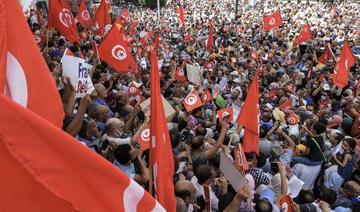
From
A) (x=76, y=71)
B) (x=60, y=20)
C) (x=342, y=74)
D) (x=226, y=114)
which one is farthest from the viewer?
(x=342, y=74)

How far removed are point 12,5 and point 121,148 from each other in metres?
1.80

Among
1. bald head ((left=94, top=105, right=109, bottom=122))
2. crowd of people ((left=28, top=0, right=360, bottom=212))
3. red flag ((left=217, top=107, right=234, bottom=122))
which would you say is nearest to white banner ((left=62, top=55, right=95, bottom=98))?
crowd of people ((left=28, top=0, right=360, bottom=212))

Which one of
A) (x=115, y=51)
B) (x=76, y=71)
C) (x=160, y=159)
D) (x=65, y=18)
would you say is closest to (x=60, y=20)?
(x=65, y=18)

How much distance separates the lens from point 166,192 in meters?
2.86

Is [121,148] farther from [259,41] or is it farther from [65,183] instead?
[259,41]

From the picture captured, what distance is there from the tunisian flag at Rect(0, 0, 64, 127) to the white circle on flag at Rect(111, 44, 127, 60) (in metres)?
5.14

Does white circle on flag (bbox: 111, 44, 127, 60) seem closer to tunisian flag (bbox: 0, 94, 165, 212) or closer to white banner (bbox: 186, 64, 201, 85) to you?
white banner (bbox: 186, 64, 201, 85)

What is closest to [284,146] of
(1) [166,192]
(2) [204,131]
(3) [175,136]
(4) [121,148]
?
(2) [204,131]

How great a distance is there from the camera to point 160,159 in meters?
2.86

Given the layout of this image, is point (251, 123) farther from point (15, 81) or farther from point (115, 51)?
point (115, 51)

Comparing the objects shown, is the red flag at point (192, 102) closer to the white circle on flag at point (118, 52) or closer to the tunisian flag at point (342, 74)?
the white circle on flag at point (118, 52)

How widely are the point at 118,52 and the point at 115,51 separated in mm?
54

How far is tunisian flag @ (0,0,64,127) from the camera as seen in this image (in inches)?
107

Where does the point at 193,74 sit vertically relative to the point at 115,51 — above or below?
below
